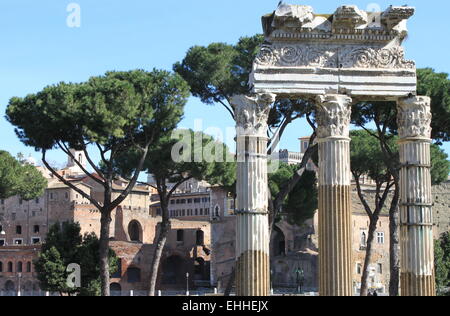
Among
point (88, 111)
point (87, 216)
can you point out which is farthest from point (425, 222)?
point (87, 216)

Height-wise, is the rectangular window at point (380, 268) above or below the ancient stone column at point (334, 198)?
below

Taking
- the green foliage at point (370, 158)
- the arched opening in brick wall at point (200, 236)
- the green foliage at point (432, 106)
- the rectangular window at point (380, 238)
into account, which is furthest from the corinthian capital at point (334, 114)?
the arched opening in brick wall at point (200, 236)

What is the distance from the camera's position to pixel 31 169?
5238cm

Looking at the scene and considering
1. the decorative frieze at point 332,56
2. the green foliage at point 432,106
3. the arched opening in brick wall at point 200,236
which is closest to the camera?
the decorative frieze at point 332,56

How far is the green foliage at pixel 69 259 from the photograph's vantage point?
99.5 feet

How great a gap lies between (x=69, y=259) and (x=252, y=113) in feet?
58.5

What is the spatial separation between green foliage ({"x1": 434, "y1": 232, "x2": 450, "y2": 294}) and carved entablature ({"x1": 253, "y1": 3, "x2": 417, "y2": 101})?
22.7 metres

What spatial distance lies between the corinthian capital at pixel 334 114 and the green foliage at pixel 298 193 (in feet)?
78.3

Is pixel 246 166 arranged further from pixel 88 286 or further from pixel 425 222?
pixel 88 286

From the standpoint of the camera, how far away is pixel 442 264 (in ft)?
127

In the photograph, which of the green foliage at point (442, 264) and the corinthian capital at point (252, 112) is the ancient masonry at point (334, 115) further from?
the green foliage at point (442, 264)

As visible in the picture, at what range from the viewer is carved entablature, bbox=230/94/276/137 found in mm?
15453

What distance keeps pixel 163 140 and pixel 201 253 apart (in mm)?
33573

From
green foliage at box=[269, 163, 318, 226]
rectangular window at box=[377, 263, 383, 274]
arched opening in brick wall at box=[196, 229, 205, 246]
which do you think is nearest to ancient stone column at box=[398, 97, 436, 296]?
green foliage at box=[269, 163, 318, 226]
